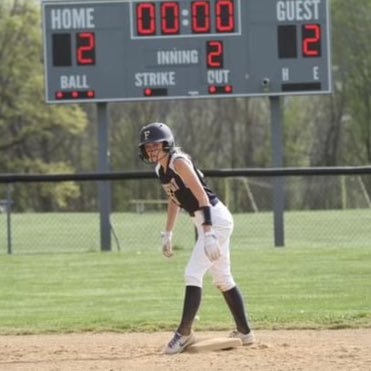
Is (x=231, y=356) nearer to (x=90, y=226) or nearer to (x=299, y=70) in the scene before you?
(x=299, y=70)

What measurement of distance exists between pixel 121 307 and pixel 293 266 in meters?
4.37

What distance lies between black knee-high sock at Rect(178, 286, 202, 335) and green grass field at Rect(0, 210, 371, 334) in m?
1.84

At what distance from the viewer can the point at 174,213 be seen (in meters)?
9.02

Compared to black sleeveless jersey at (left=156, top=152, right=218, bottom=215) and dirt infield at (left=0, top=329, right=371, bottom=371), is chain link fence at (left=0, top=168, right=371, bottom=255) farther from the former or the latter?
black sleeveless jersey at (left=156, top=152, right=218, bottom=215)

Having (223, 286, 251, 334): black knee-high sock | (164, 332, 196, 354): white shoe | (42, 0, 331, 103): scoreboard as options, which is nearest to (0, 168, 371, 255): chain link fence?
(42, 0, 331, 103): scoreboard

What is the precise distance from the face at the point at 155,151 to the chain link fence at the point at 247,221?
785 cm

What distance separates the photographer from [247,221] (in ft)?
89.6

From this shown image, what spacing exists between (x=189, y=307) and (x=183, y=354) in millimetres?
363

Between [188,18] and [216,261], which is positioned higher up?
[188,18]

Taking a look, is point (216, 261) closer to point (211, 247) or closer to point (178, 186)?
point (211, 247)

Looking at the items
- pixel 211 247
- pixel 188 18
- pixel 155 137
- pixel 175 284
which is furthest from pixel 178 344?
pixel 188 18

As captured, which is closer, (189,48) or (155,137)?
(155,137)

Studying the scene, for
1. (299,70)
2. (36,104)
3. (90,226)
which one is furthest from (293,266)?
(36,104)

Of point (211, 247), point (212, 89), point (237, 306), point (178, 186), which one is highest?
point (212, 89)
